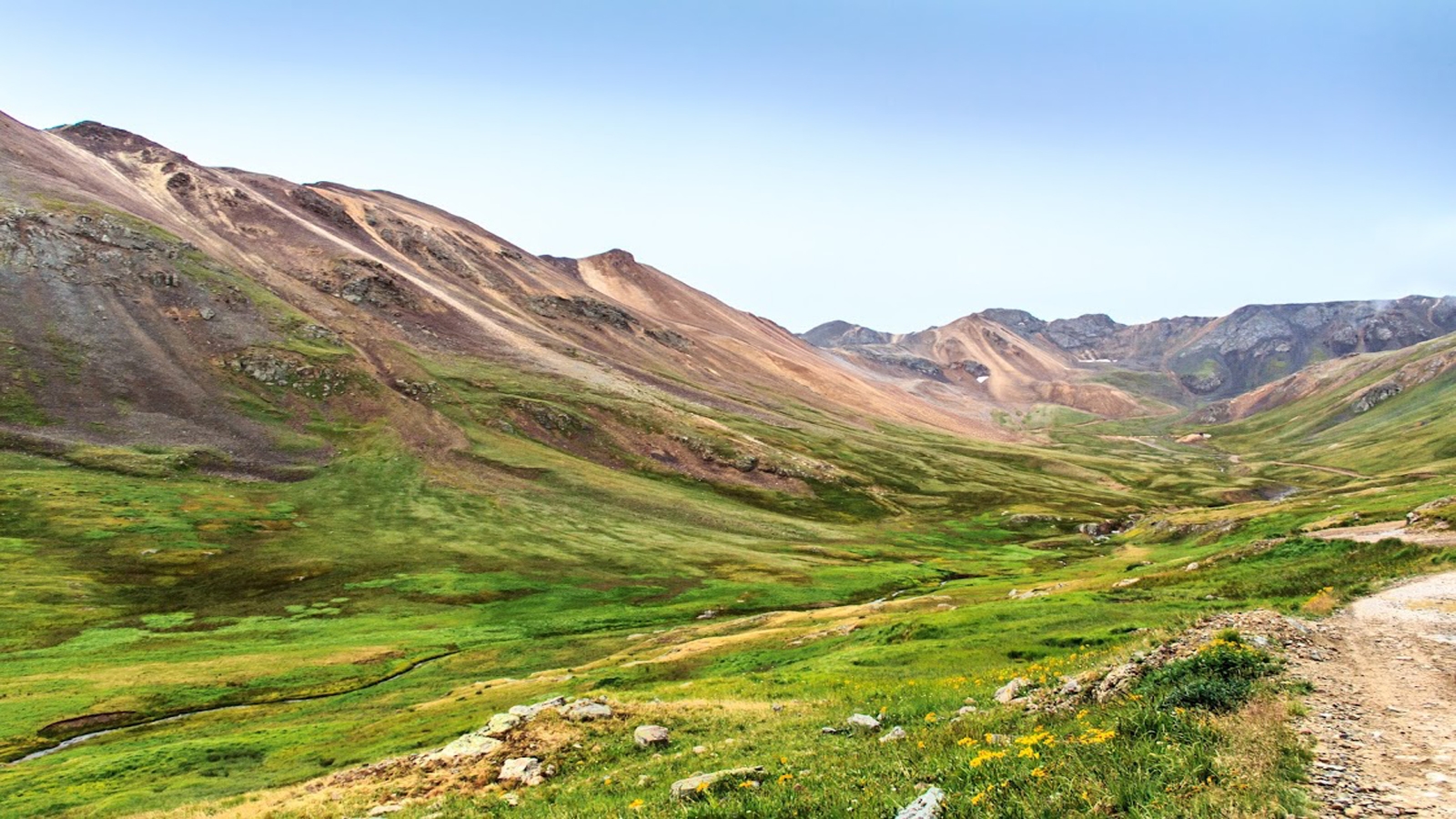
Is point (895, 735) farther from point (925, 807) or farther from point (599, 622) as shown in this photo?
point (599, 622)

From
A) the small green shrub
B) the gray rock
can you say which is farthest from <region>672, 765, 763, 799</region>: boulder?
the small green shrub

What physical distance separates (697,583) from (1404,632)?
8246cm

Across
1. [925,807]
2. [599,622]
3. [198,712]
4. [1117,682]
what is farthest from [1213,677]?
[599,622]

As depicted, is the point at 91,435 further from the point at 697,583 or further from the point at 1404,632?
the point at 1404,632

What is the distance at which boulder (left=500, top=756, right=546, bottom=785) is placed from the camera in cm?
2295

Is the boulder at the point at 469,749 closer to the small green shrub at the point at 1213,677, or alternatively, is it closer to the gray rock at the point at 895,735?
the gray rock at the point at 895,735

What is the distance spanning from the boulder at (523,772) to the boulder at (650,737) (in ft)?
11.4

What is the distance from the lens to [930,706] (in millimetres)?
22562

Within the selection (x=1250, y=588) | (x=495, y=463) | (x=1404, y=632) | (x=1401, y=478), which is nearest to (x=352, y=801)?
(x=1404, y=632)

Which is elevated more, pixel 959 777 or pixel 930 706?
pixel 959 777

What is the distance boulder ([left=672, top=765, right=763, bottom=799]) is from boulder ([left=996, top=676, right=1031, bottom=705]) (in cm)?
841

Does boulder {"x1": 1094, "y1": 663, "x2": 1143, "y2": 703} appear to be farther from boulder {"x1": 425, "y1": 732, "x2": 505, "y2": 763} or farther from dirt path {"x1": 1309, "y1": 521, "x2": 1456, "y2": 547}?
dirt path {"x1": 1309, "y1": 521, "x2": 1456, "y2": 547}

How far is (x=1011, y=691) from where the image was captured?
21.9 meters

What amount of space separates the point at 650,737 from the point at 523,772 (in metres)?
4.42
